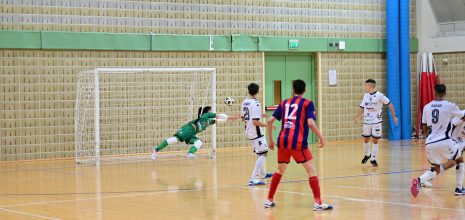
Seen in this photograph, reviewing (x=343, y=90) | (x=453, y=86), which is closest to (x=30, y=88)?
(x=343, y=90)

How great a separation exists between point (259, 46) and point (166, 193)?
12.1m

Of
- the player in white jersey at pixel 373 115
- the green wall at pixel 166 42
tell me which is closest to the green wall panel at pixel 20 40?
the green wall at pixel 166 42

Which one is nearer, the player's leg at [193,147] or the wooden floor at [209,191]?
the wooden floor at [209,191]

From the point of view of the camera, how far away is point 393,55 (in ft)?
93.1

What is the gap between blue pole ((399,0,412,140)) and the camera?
1111 inches

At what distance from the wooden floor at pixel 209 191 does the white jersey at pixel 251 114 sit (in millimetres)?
1014

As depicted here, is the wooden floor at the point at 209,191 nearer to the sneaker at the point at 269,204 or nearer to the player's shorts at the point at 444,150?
the sneaker at the point at 269,204

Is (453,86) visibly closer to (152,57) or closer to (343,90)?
(343,90)

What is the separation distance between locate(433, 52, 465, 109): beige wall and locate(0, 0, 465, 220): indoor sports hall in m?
0.05

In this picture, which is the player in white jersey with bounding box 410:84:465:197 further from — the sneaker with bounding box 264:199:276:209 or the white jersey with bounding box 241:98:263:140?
the white jersey with bounding box 241:98:263:140

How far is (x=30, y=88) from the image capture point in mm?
21984

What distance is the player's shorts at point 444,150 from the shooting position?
13359mm

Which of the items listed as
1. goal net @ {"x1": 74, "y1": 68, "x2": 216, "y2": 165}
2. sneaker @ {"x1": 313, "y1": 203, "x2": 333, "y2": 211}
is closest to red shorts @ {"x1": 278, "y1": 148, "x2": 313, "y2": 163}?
sneaker @ {"x1": 313, "y1": 203, "x2": 333, "y2": 211}

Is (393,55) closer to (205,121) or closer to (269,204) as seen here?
(205,121)
